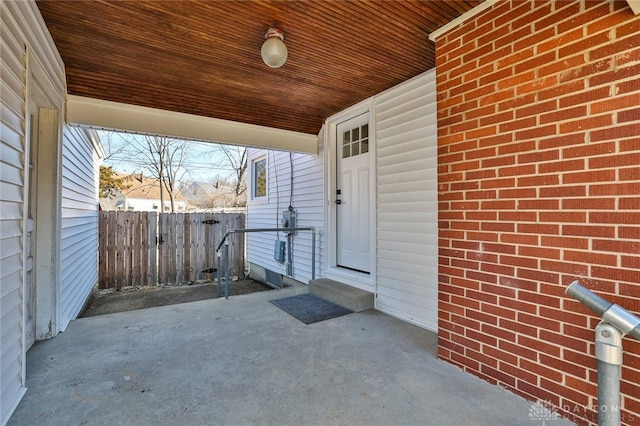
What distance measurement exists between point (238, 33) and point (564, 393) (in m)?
3.08

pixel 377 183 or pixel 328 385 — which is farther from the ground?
pixel 377 183

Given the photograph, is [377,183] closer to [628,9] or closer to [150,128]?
[628,9]

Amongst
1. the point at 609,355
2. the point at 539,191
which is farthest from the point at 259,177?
the point at 609,355

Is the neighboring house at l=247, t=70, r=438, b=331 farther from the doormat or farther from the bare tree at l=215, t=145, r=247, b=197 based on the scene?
the bare tree at l=215, t=145, r=247, b=197

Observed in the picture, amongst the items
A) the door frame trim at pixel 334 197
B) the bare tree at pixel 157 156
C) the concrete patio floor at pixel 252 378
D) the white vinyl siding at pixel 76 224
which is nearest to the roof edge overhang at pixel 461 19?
the door frame trim at pixel 334 197

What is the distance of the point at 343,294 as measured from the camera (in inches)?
139

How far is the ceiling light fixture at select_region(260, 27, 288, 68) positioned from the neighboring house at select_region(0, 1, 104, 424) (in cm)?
141

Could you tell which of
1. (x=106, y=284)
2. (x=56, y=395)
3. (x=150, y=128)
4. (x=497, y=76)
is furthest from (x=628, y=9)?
(x=106, y=284)

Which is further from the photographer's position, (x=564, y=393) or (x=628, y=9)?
(x=564, y=393)

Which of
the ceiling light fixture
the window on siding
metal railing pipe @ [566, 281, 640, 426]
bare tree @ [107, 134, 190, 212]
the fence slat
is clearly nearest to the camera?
metal railing pipe @ [566, 281, 640, 426]

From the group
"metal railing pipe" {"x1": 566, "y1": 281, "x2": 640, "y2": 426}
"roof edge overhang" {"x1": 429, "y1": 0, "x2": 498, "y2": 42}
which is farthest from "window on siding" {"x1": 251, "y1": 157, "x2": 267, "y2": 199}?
"metal railing pipe" {"x1": 566, "y1": 281, "x2": 640, "y2": 426}

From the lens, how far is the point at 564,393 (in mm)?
1598

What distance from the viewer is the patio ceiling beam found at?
3104 mm

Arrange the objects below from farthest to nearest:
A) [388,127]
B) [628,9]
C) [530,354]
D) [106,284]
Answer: [106,284], [388,127], [530,354], [628,9]
